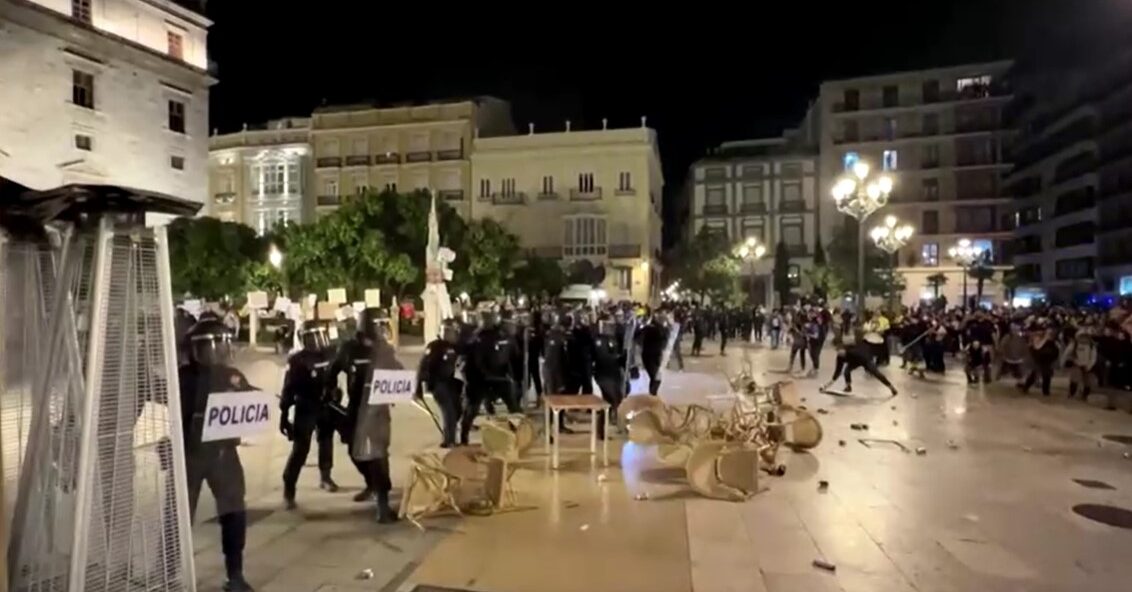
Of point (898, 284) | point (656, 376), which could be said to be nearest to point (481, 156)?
point (898, 284)

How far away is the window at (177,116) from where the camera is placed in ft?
110

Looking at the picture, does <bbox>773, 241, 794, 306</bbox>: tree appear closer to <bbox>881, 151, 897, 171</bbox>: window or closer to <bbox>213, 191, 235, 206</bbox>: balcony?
<bbox>881, 151, 897, 171</bbox>: window

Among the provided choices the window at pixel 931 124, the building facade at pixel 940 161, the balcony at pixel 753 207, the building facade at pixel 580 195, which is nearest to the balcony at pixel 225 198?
the building facade at pixel 580 195

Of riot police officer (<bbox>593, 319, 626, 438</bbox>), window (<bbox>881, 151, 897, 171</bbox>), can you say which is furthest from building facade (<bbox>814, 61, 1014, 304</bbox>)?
riot police officer (<bbox>593, 319, 626, 438</bbox>)

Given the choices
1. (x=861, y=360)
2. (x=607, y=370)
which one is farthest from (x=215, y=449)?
(x=861, y=360)

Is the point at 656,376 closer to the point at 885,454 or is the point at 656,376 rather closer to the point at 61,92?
the point at 885,454

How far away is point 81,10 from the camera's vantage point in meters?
30.1

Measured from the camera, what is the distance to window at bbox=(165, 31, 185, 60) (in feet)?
110

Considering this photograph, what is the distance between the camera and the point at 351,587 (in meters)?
5.07

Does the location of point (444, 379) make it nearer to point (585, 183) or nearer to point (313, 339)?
point (313, 339)

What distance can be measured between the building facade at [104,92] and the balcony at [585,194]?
23.5 meters

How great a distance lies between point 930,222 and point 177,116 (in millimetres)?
50875

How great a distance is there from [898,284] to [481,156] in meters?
28.0

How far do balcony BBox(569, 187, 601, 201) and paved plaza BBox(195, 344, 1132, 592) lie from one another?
44.2 meters
